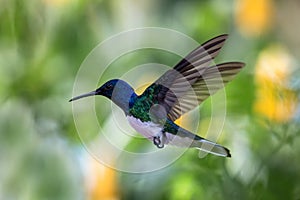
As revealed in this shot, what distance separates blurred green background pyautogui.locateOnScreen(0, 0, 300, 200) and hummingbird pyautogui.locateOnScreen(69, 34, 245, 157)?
0.31 feet

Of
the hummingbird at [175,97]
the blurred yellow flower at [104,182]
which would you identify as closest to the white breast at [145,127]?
the hummingbird at [175,97]

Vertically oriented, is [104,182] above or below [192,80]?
below

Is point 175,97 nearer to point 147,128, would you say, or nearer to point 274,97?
point 147,128

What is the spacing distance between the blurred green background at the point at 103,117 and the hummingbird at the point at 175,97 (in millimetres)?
94

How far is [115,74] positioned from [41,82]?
25 centimetres

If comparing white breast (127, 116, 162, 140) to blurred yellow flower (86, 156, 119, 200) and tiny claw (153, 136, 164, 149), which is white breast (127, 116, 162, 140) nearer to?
tiny claw (153, 136, 164, 149)

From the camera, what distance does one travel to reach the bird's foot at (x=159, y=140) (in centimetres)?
26

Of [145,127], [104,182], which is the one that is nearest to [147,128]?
[145,127]

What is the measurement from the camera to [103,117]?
1.13ft

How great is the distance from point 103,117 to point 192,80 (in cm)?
10

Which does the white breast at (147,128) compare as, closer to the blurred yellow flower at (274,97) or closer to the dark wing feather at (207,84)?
the dark wing feather at (207,84)

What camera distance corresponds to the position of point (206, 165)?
37cm

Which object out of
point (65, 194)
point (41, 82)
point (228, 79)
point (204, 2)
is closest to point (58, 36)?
Answer: point (41, 82)

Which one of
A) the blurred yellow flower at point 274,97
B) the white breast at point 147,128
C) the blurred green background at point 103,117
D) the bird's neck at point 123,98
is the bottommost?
the blurred green background at point 103,117
